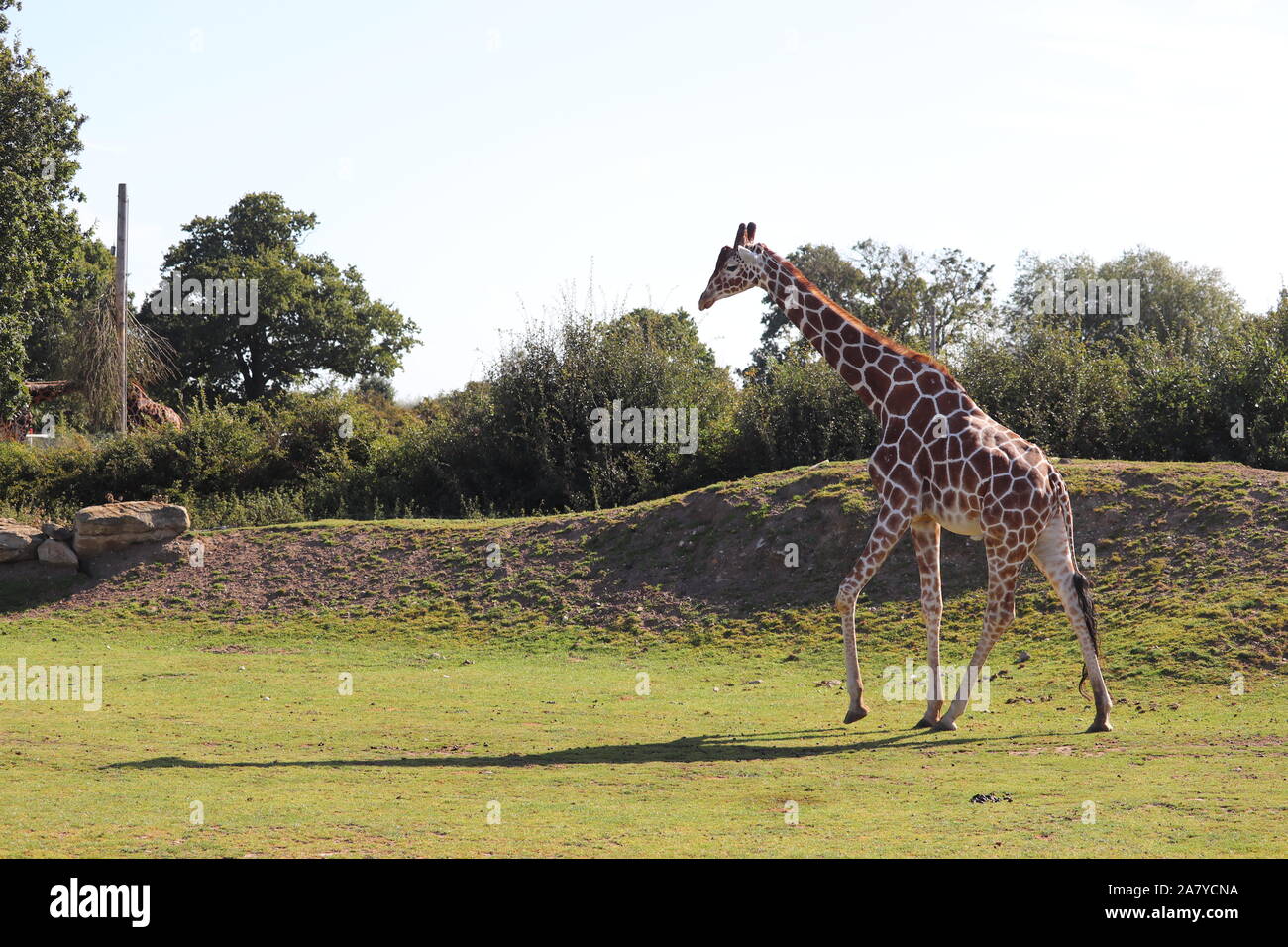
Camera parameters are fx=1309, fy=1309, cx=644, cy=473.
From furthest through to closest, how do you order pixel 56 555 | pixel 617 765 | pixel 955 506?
pixel 56 555, pixel 955 506, pixel 617 765

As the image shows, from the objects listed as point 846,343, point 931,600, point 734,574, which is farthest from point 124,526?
point 931,600

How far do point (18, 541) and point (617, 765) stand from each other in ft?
58.6

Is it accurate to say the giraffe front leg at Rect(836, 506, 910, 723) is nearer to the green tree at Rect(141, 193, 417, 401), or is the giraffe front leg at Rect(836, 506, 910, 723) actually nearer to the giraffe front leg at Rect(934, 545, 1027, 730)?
the giraffe front leg at Rect(934, 545, 1027, 730)

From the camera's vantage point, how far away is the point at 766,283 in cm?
1552

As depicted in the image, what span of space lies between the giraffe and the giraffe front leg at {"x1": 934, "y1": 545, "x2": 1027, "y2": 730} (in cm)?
1

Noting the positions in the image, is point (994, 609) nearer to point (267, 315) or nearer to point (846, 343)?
point (846, 343)

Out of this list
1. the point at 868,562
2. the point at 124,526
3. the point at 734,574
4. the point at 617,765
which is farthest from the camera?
the point at 124,526

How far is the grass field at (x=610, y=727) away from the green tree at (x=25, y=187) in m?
16.4

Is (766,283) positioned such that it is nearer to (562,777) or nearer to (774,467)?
(562,777)

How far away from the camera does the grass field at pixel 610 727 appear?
8688 mm

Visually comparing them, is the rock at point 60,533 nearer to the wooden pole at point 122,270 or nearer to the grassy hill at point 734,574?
the grassy hill at point 734,574

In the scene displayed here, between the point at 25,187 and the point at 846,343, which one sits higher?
the point at 25,187

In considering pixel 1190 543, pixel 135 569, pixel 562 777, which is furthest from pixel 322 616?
pixel 1190 543

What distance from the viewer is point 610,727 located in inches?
553
